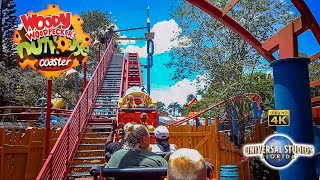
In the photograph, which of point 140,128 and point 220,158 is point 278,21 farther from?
point 140,128

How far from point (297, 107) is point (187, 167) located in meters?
2.52

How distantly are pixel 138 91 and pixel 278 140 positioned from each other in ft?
24.8

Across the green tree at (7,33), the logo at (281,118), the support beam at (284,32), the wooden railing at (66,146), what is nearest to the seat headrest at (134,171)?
the logo at (281,118)

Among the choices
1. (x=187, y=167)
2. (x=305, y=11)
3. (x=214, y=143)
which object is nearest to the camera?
(x=187, y=167)

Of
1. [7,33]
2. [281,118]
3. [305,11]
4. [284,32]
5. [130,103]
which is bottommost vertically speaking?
[281,118]

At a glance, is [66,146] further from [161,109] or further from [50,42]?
[161,109]

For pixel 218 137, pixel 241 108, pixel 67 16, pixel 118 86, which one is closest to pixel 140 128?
pixel 67 16

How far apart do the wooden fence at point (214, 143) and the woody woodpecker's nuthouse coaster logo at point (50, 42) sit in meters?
3.36

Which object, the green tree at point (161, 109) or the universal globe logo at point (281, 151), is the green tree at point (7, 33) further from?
the universal globe logo at point (281, 151)

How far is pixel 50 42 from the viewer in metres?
6.81

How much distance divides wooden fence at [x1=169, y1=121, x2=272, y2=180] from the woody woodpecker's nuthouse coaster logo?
336 cm

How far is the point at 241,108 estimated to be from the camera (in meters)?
12.9

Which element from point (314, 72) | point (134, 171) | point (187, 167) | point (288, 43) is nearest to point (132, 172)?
point (134, 171)

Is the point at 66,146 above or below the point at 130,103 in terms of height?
below
